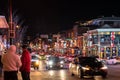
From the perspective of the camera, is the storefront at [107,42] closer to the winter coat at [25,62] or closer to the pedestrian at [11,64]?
the winter coat at [25,62]

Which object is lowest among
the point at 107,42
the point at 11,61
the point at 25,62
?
the point at 25,62

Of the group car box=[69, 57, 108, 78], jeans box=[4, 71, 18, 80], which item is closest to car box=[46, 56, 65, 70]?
car box=[69, 57, 108, 78]

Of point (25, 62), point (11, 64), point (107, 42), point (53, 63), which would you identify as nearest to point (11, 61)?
point (11, 64)

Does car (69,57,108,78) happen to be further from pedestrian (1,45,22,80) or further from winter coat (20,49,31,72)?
pedestrian (1,45,22,80)

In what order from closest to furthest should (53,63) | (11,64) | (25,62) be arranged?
(11,64) < (25,62) < (53,63)

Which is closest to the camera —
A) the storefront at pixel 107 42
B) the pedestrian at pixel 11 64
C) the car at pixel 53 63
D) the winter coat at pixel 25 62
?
the pedestrian at pixel 11 64

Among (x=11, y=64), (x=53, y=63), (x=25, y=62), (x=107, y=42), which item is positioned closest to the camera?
(x=11, y=64)

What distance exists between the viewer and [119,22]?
105188 mm

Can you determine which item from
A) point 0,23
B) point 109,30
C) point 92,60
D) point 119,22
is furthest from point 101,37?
point 0,23

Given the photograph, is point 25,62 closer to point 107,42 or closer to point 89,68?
point 89,68

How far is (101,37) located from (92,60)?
64.6 m

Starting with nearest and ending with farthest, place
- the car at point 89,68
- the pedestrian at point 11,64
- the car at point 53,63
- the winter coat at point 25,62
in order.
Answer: the pedestrian at point 11,64 < the winter coat at point 25,62 < the car at point 89,68 < the car at point 53,63

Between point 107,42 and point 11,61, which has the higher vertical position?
point 107,42

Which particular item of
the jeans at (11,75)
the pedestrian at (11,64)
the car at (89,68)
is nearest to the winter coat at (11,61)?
the pedestrian at (11,64)
